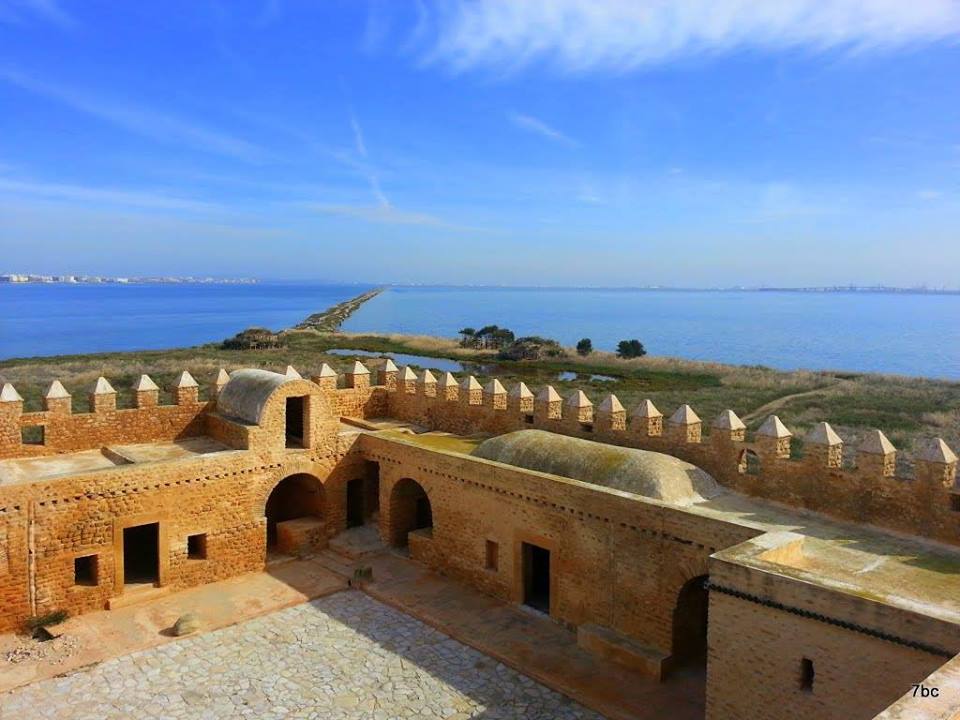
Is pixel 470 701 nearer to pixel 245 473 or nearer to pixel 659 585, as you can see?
pixel 659 585

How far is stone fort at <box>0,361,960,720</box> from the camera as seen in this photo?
7770 millimetres

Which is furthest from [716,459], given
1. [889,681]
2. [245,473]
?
[245,473]

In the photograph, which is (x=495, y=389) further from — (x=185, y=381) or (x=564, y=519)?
(x=185, y=381)

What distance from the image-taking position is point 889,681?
23.2 ft

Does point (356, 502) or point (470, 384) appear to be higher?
point (470, 384)

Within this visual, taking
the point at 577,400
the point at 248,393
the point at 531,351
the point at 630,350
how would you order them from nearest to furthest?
1. the point at 577,400
2. the point at 248,393
3. the point at 531,351
4. the point at 630,350

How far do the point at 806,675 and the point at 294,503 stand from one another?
1144 cm

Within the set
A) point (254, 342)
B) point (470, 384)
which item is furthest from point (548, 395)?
point (254, 342)

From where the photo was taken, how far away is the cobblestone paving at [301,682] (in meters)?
9.43

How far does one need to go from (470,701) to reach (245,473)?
256 inches

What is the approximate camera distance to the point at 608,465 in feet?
38.5

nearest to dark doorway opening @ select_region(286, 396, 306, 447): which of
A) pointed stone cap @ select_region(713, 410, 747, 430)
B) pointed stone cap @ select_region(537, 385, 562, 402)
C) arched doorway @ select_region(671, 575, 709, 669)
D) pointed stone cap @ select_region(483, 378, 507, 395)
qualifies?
pointed stone cap @ select_region(483, 378, 507, 395)

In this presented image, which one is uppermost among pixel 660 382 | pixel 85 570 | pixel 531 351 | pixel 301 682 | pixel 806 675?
pixel 531 351

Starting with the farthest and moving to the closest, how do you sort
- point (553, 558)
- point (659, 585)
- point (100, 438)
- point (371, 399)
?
point (371, 399), point (100, 438), point (553, 558), point (659, 585)
